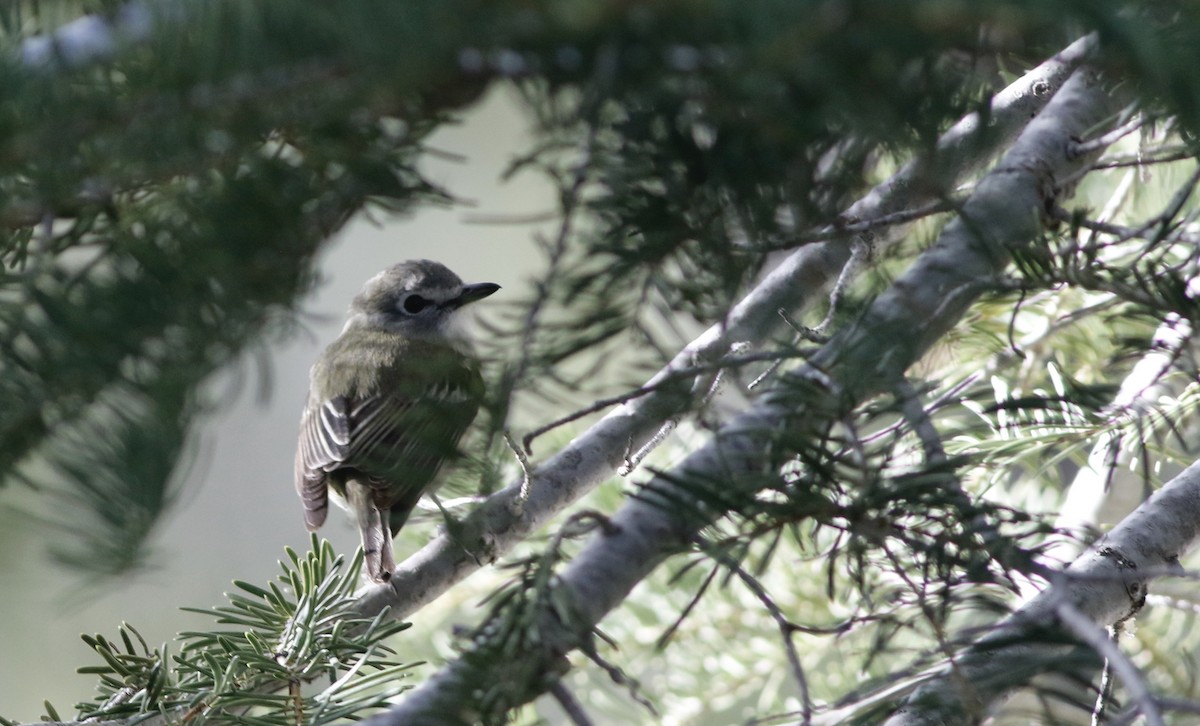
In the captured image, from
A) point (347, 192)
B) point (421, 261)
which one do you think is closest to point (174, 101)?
point (347, 192)

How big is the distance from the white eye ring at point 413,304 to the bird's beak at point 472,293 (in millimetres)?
74

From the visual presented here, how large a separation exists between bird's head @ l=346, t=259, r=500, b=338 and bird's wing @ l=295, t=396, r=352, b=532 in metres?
0.43

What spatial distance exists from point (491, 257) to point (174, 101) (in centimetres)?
573

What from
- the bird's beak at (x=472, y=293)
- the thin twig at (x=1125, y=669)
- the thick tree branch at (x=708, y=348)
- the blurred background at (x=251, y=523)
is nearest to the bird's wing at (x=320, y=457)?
the blurred background at (x=251, y=523)

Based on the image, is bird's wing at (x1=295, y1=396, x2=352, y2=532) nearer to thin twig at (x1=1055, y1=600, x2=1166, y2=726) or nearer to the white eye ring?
the white eye ring

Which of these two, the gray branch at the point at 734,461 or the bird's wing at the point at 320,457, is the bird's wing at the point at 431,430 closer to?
the gray branch at the point at 734,461

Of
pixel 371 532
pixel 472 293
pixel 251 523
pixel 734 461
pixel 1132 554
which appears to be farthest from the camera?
pixel 251 523

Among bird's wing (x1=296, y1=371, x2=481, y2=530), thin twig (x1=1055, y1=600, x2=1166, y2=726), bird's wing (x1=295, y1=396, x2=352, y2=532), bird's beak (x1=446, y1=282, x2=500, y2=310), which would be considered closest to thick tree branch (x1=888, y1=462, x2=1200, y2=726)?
thin twig (x1=1055, y1=600, x2=1166, y2=726)

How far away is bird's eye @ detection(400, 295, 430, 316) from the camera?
9.03 ft

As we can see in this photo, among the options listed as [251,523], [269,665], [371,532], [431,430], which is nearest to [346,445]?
[371,532]

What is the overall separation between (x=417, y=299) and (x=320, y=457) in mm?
652

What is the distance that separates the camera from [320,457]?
2.22 meters

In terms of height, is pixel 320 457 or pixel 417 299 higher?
pixel 417 299

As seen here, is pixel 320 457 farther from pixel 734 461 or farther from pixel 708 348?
pixel 734 461
